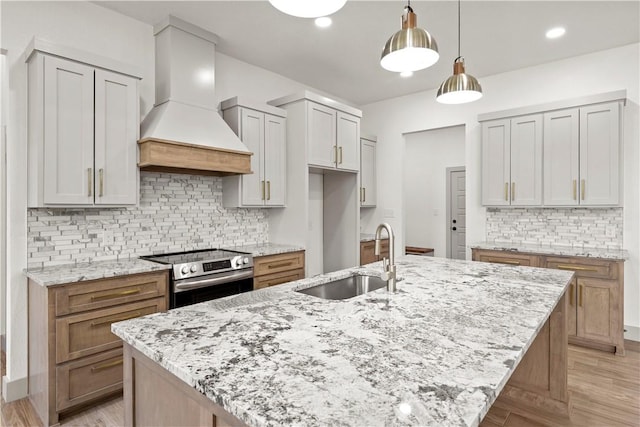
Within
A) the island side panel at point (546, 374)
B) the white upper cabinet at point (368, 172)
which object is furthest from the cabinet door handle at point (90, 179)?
the white upper cabinet at point (368, 172)

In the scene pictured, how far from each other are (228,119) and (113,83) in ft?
3.81

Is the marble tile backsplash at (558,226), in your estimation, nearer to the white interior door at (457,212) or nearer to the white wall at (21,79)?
the white interior door at (457,212)

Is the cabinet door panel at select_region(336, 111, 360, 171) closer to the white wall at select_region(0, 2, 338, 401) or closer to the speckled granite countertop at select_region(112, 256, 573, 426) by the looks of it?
the white wall at select_region(0, 2, 338, 401)

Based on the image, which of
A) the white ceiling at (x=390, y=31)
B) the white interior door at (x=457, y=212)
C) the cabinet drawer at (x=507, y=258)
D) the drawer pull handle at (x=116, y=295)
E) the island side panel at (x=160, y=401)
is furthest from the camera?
the white interior door at (x=457, y=212)

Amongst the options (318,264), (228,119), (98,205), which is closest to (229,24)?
(228,119)

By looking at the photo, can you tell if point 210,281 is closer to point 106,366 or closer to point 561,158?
point 106,366

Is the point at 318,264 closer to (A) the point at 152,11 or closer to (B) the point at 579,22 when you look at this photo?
(A) the point at 152,11

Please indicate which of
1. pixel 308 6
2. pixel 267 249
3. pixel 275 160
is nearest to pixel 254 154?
pixel 275 160

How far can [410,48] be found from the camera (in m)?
1.65

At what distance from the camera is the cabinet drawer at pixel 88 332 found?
2174mm

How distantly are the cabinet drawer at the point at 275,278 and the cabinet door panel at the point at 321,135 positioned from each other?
118 centimetres

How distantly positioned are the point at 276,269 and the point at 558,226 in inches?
124

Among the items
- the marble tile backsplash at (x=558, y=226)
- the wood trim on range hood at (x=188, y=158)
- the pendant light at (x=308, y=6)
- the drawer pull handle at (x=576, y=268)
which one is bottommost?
the drawer pull handle at (x=576, y=268)

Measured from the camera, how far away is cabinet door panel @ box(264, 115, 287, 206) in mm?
3742
